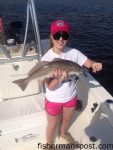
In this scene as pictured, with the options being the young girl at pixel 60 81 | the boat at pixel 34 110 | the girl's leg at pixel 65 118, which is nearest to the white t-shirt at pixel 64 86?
the young girl at pixel 60 81

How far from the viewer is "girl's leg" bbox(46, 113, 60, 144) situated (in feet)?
11.1

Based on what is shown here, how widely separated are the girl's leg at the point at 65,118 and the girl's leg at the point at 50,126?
134 mm

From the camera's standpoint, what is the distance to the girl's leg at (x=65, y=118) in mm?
3443

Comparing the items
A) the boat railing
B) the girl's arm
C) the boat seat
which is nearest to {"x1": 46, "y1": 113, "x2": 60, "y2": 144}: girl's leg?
the boat seat

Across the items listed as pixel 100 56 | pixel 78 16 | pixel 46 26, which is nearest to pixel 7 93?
pixel 100 56

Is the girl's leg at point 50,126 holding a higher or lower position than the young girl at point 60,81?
lower

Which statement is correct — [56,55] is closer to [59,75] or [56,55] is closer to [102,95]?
[59,75]

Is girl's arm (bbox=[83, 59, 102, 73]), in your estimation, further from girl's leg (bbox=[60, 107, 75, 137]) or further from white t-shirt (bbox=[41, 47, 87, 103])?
girl's leg (bbox=[60, 107, 75, 137])

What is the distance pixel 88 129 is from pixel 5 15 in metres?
13.7

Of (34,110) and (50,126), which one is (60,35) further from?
(34,110)

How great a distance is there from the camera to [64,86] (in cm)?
324

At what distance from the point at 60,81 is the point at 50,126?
707mm

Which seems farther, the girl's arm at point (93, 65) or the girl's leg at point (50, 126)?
the girl's leg at point (50, 126)

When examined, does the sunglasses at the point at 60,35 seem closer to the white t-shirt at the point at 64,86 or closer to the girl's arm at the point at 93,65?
the white t-shirt at the point at 64,86
